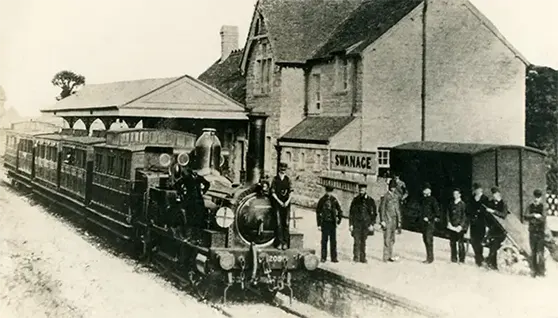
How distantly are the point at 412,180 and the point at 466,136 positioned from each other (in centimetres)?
286

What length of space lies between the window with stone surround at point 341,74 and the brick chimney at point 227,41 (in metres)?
7.02

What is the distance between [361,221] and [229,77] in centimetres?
993

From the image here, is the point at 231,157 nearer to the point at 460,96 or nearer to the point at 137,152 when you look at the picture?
the point at 460,96

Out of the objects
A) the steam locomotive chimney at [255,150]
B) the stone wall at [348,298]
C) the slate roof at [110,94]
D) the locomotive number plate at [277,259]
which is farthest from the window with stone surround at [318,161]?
the locomotive number plate at [277,259]

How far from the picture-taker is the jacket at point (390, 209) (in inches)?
260

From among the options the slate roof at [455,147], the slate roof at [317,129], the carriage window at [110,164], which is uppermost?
the slate roof at [317,129]

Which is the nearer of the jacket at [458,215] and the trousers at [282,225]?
the trousers at [282,225]

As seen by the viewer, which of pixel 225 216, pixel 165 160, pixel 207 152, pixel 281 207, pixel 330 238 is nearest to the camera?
pixel 225 216

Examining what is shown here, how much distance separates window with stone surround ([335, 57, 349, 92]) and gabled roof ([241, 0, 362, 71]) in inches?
44.3

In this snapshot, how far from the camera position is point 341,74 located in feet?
37.7

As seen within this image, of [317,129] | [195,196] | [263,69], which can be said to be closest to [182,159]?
[195,196]

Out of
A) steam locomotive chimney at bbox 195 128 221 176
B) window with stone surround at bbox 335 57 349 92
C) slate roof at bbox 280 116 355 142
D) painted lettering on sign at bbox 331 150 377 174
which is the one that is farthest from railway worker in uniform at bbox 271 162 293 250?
window with stone surround at bbox 335 57 349 92

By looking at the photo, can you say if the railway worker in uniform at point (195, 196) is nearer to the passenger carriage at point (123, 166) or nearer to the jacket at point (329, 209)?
the passenger carriage at point (123, 166)

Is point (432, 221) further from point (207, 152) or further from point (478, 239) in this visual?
point (207, 152)
